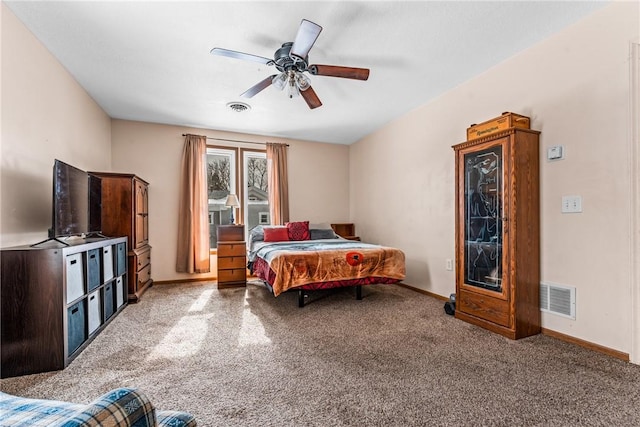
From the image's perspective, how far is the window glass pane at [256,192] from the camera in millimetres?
5262

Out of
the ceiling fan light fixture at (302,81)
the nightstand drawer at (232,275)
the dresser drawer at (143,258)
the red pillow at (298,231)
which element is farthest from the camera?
the red pillow at (298,231)

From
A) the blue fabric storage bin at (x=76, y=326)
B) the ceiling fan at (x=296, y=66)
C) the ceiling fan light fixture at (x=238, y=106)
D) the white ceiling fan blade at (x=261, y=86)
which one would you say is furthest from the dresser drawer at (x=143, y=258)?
the ceiling fan at (x=296, y=66)

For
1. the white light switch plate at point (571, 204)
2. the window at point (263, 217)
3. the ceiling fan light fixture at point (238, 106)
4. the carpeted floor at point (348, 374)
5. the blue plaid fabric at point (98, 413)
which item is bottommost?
the carpeted floor at point (348, 374)

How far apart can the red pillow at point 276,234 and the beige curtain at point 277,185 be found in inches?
21.5

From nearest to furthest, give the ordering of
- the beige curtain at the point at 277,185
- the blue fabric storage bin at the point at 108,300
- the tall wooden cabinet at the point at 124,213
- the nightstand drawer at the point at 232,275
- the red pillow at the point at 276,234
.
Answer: the blue fabric storage bin at the point at 108,300
the tall wooden cabinet at the point at 124,213
the nightstand drawer at the point at 232,275
the red pillow at the point at 276,234
the beige curtain at the point at 277,185

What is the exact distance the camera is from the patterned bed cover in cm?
308

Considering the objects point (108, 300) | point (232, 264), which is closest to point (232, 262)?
point (232, 264)

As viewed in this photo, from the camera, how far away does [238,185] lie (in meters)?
5.09

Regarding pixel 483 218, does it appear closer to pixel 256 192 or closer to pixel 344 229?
pixel 344 229

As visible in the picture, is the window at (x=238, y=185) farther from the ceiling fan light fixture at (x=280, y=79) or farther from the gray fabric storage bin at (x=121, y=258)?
the ceiling fan light fixture at (x=280, y=79)

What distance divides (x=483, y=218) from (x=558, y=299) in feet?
2.79

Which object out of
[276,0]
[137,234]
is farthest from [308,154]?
[276,0]

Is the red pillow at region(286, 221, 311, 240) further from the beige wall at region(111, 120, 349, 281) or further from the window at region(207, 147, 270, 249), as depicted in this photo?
the beige wall at region(111, 120, 349, 281)

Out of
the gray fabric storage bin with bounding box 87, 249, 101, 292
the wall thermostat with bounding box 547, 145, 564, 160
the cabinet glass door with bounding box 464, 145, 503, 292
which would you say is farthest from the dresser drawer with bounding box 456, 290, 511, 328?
the gray fabric storage bin with bounding box 87, 249, 101, 292
